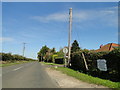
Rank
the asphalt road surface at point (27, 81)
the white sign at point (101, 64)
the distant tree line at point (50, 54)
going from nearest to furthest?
the asphalt road surface at point (27, 81), the white sign at point (101, 64), the distant tree line at point (50, 54)

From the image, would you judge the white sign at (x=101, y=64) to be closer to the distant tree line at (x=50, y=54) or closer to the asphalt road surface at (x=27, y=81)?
the asphalt road surface at (x=27, y=81)

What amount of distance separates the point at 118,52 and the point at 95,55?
11.4ft

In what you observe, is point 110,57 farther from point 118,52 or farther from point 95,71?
point 95,71

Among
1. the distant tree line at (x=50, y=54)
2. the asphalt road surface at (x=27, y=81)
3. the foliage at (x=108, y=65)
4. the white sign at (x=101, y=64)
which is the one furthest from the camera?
the distant tree line at (x=50, y=54)

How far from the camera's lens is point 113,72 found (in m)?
10.8

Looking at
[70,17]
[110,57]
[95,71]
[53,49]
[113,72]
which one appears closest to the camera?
[113,72]

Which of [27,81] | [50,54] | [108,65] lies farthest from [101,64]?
[50,54]

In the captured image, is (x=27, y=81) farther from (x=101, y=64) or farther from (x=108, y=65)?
(x=108, y=65)

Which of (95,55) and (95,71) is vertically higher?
(95,55)

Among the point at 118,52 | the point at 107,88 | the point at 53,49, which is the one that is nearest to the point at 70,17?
the point at 118,52

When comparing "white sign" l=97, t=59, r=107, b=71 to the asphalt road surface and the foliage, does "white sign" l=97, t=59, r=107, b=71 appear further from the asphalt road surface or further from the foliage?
the asphalt road surface

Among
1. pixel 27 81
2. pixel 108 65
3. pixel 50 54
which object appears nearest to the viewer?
pixel 27 81

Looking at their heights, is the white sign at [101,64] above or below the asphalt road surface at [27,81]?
above

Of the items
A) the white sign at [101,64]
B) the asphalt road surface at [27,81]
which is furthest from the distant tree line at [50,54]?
the white sign at [101,64]
